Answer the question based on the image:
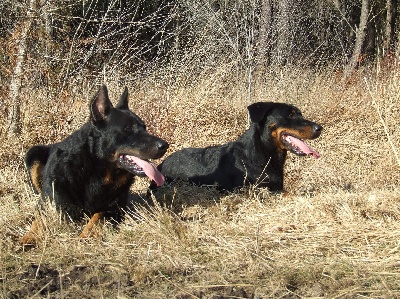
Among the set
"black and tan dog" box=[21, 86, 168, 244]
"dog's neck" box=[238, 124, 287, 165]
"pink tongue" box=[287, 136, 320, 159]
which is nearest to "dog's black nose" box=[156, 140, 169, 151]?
"black and tan dog" box=[21, 86, 168, 244]

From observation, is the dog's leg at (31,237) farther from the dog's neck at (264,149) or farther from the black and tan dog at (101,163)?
the dog's neck at (264,149)

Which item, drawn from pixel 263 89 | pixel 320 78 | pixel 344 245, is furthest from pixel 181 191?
pixel 320 78

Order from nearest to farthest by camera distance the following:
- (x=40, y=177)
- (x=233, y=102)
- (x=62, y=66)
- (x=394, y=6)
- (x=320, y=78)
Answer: (x=40, y=177) < (x=62, y=66) < (x=233, y=102) < (x=320, y=78) < (x=394, y=6)

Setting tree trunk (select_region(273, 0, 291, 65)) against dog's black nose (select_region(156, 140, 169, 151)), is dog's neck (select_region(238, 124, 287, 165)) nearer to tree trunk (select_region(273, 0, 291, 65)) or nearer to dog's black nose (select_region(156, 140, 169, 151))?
dog's black nose (select_region(156, 140, 169, 151))

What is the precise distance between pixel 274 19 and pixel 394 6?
15.1 m

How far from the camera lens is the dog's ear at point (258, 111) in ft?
20.8

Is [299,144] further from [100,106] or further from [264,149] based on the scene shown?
[100,106]

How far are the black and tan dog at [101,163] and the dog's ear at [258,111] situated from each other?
6.05 ft

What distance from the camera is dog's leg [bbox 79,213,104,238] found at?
4.52m

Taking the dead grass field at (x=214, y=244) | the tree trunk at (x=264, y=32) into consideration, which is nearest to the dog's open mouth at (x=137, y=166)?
the dead grass field at (x=214, y=244)

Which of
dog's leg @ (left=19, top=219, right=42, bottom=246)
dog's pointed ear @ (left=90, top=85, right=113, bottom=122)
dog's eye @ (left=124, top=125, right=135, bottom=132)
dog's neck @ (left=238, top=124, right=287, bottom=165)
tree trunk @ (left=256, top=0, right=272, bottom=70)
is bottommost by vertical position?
dog's leg @ (left=19, top=219, right=42, bottom=246)

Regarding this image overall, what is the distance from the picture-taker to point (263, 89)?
10.2 m

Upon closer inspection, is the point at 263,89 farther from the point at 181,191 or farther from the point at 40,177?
the point at 40,177

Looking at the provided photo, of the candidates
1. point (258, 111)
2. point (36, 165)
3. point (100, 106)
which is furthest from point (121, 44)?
point (100, 106)
